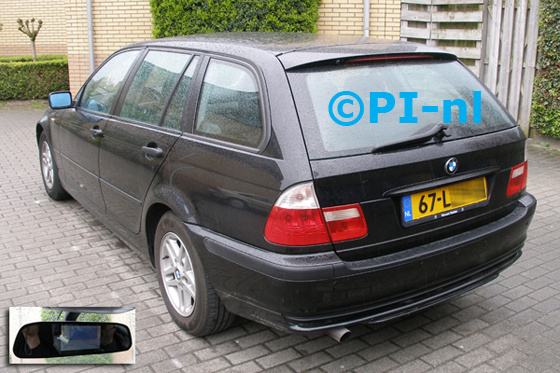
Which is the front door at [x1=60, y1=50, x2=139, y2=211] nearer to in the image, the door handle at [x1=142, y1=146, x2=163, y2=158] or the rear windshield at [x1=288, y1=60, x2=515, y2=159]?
the door handle at [x1=142, y1=146, x2=163, y2=158]

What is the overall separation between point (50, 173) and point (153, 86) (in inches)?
108

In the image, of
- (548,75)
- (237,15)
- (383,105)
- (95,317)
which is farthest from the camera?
(237,15)

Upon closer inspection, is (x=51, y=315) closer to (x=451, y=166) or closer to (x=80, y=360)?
(x=80, y=360)

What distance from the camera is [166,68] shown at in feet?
12.1

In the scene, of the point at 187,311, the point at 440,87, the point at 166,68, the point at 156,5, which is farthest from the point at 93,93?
the point at 156,5

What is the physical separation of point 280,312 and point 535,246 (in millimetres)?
2959

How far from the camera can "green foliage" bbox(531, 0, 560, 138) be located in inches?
297

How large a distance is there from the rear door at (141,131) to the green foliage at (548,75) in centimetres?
599

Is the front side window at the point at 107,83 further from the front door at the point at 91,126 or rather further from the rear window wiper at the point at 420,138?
the rear window wiper at the point at 420,138

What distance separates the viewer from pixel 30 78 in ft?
45.5

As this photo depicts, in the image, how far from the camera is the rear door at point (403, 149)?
261 centimetres

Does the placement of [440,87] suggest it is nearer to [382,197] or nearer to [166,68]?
[382,197]

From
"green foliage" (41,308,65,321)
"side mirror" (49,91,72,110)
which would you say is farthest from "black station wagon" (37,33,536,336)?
"side mirror" (49,91,72,110)

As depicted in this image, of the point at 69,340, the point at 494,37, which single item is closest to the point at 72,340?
the point at 69,340
